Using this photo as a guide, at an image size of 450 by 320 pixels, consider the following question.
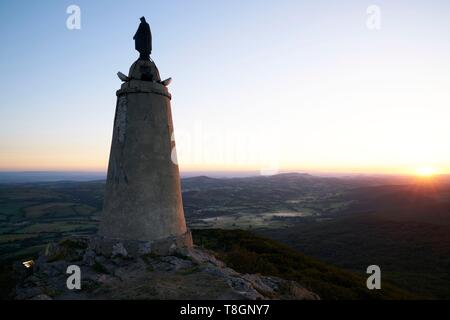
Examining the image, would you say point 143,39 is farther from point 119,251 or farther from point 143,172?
point 119,251

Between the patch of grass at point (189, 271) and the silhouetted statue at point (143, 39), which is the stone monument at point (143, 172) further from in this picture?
the patch of grass at point (189, 271)

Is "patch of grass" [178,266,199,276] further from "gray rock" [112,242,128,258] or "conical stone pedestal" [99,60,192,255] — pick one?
"gray rock" [112,242,128,258]

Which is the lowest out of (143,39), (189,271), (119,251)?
(189,271)

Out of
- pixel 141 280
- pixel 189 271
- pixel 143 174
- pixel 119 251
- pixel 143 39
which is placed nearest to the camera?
pixel 141 280

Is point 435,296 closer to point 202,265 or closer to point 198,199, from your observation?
point 202,265

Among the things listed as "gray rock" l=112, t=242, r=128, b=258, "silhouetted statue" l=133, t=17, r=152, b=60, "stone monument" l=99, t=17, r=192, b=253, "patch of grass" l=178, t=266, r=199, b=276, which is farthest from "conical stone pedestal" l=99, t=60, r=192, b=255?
"patch of grass" l=178, t=266, r=199, b=276

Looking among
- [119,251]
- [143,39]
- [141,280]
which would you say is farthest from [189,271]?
[143,39]
